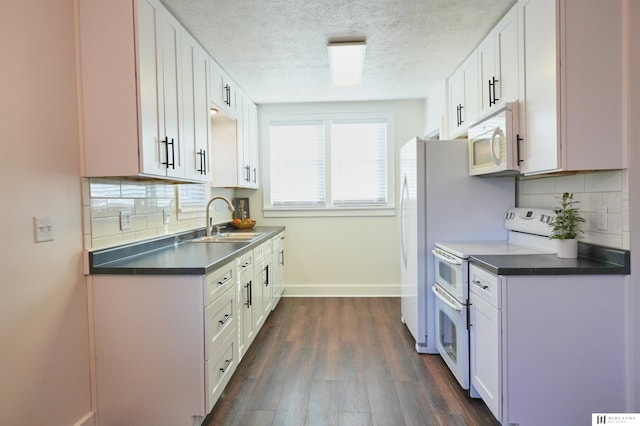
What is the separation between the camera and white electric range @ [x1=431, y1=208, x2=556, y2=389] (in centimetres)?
226

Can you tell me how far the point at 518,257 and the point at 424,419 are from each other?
41.7 inches

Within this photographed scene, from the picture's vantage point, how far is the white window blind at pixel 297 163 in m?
4.64

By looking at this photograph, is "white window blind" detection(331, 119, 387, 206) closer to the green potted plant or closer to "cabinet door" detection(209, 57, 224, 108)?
"cabinet door" detection(209, 57, 224, 108)

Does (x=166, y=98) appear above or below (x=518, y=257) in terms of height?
above

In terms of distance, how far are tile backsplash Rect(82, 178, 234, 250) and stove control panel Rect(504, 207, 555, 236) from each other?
2587mm

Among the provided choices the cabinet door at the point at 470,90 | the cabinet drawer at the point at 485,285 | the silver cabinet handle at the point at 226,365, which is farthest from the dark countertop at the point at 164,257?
the cabinet door at the point at 470,90

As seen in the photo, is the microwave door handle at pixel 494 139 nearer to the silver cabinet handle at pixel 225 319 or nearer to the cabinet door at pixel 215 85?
the silver cabinet handle at pixel 225 319

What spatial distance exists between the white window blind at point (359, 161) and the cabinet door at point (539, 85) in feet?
8.16

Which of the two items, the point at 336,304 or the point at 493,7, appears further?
the point at 336,304

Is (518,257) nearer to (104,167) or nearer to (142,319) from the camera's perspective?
(142,319)

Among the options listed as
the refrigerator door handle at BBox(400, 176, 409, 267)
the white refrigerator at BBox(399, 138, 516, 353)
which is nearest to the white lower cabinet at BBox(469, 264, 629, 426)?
the white refrigerator at BBox(399, 138, 516, 353)

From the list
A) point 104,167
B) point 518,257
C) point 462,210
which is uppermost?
point 104,167

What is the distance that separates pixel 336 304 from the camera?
168 inches

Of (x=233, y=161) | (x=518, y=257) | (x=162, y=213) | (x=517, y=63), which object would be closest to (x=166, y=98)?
(x=162, y=213)
